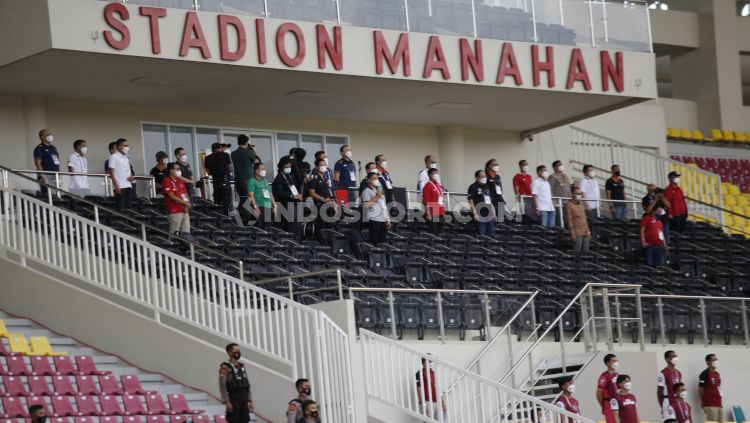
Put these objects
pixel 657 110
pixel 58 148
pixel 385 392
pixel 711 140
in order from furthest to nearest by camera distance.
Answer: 1. pixel 711 140
2. pixel 657 110
3. pixel 58 148
4. pixel 385 392

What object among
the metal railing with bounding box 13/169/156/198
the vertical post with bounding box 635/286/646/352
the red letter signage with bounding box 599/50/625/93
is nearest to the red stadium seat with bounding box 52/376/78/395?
the metal railing with bounding box 13/169/156/198

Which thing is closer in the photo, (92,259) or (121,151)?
(92,259)

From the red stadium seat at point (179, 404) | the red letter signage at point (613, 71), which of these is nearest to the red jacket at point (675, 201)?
the red letter signage at point (613, 71)

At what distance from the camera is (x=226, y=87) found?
24.5 meters

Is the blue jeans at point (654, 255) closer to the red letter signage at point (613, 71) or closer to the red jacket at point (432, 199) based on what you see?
the red letter signage at point (613, 71)

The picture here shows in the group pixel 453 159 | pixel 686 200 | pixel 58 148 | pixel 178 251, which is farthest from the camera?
pixel 686 200

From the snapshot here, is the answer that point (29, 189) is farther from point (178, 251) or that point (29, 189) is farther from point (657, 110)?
point (657, 110)

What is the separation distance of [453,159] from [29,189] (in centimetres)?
967

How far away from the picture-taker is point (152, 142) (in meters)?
25.5

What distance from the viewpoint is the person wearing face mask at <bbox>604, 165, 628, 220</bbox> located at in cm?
2855

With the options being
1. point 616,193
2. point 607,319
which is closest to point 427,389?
point 607,319

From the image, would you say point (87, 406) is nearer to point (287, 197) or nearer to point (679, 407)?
point (287, 197)

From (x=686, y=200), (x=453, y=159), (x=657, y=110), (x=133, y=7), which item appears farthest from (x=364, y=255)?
(x=657, y=110)

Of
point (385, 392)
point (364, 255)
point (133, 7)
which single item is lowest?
point (385, 392)
